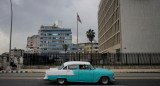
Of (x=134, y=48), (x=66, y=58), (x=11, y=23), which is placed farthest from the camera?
(x=134, y=48)

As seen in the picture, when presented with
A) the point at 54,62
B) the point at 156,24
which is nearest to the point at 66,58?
the point at 54,62

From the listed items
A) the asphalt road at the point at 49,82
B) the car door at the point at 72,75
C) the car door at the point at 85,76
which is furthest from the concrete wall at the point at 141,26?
the car door at the point at 72,75

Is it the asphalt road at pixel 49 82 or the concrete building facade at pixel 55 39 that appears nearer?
the asphalt road at pixel 49 82

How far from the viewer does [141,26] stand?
3438 cm

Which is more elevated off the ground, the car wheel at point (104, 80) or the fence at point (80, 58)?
the fence at point (80, 58)

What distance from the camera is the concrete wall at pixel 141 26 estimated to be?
3403cm

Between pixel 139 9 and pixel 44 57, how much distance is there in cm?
2316

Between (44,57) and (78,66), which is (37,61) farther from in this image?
(78,66)

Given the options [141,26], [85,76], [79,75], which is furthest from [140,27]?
[79,75]

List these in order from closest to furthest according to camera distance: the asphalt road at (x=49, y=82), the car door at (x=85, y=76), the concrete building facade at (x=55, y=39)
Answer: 1. the car door at (x=85, y=76)
2. the asphalt road at (x=49, y=82)
3. the concrete building facade at (x=55, y=39)

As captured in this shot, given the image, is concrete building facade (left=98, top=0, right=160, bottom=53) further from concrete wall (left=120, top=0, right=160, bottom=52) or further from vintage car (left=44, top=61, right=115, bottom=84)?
vintage car (left=44, top=61, right=115, bottom=84)

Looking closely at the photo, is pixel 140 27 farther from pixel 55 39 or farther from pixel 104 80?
pixel 55 39

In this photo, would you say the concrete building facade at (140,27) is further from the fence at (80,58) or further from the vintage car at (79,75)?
the vintage car at (79,75)

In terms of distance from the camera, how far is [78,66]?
9945 millimetres
